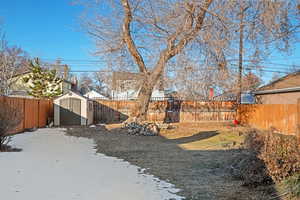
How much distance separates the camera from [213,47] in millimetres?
9867

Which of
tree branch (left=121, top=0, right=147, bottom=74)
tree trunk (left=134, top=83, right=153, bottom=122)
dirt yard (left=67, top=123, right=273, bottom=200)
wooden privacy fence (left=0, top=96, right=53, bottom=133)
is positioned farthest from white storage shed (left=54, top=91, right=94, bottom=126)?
dirt yard (left=67, top=123, right=273, bottom=200)

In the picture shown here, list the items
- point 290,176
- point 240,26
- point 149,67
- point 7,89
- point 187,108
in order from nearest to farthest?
point 290,176
point 240,26
point 149,67
point 187,108
point 7,89

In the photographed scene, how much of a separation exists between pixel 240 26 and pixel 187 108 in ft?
28.2

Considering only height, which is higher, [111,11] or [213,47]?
[111,11]

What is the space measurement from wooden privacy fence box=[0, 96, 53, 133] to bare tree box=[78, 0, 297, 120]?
409 cm

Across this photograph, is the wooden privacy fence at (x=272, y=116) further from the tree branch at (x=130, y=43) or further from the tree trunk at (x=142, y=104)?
the tree branch at (x=130, y=43)

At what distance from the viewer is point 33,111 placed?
12430 millimetres

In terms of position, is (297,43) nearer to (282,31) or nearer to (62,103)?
(282,31)

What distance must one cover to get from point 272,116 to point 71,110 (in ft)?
35.7

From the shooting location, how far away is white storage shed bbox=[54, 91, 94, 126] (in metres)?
14.4

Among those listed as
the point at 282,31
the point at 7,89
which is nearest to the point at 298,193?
the point at 282,31

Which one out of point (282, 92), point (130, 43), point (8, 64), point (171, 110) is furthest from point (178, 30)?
point (8, 64)

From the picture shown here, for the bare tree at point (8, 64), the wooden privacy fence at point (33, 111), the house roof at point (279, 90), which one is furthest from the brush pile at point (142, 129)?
the bare tree at point (8, 64)

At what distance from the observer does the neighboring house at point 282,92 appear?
12.8 metres
